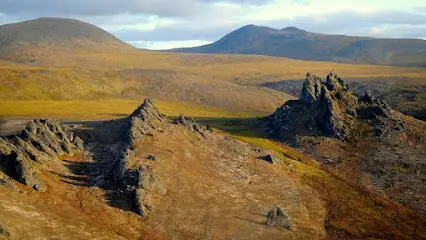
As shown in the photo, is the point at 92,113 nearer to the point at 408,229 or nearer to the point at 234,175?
the point at 234,175

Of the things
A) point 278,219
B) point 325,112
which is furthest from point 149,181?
point 325,112

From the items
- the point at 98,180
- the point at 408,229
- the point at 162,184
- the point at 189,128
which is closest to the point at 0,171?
the point at 98,180

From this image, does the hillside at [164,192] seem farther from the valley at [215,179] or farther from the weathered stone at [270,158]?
the weathered stone at [270,158]

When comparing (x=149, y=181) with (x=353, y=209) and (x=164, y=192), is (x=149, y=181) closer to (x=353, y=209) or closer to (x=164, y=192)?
(x=164, y=192)

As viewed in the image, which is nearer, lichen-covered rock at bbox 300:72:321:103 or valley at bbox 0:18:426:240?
valley at bbox 0:18:426:240

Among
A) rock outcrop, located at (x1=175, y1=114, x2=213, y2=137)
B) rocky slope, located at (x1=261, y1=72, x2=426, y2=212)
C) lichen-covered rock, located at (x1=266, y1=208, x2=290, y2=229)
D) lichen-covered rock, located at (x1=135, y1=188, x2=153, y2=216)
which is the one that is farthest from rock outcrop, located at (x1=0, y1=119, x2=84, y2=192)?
rocky slope, located at (x1=261, y1=72, x2=426, y2=212)

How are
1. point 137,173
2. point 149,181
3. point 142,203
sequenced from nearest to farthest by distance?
point 142,203, point 137,173, point 149,181

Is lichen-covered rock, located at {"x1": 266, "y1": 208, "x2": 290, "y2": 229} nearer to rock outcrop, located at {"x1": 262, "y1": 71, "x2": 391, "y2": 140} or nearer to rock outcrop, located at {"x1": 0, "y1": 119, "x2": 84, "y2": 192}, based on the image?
rock outcrop, located at {"x1": 0, "y1": 119, "x2": 84, "y2": 192}

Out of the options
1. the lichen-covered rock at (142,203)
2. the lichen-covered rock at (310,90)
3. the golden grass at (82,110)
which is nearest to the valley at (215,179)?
the lichen-covered rock at (142,203)
